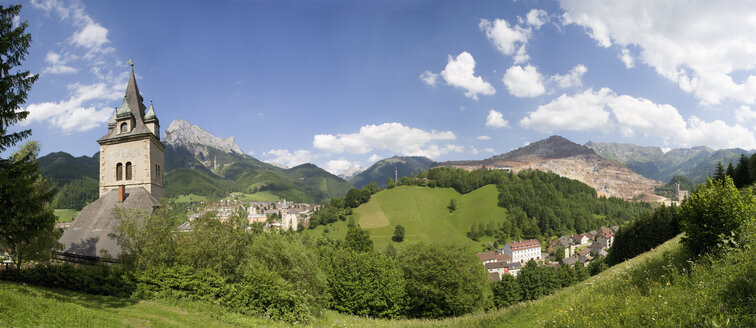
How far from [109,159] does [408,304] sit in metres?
38.2

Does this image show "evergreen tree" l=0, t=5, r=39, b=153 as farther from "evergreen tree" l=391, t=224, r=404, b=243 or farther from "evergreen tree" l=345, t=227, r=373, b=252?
"evergreen tree" l=391, t=224, r=404, b=243

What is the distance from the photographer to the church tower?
108ft

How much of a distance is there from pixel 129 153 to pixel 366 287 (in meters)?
29.1

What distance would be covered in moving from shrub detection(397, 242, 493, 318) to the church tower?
32.0m

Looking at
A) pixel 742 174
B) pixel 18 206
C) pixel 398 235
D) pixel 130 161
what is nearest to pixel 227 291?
pixel 18 206

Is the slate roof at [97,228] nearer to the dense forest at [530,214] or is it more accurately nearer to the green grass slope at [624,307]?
the green grass slope at [624,307]

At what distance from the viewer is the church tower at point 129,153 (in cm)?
3297

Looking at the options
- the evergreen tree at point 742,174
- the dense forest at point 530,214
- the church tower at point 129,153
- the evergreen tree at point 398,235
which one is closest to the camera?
the church tower at point 129,153

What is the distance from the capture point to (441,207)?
180 m

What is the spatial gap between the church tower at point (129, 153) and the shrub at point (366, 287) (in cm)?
2231

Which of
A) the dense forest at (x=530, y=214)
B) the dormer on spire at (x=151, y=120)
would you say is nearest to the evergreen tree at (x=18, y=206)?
the dormer on spire at (x=151, y=120)

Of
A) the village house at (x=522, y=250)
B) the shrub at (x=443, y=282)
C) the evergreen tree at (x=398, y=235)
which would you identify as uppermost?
the shrub at (x=443, y=282)

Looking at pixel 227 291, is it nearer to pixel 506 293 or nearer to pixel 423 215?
pixel 506 293

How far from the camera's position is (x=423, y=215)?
167m
